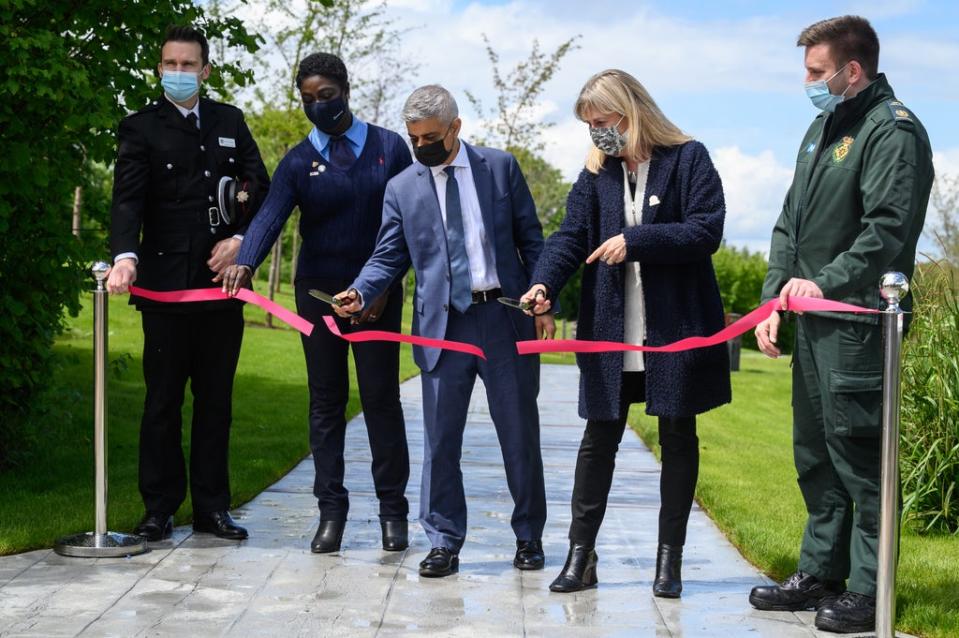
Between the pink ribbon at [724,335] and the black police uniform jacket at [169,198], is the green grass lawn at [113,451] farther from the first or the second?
the pink ribbon at [724,335]

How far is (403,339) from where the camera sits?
555cm

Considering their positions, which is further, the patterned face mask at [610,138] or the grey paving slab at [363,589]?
the patterned face mask at [610,138]

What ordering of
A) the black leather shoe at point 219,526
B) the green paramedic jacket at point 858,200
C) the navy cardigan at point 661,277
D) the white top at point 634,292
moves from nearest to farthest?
the green paramedic jacket at point 858,200, the navy cardigan at point 661,277, the white top at point 634,292, the black leather shoe at point 219,526

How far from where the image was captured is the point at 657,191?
5121 mm

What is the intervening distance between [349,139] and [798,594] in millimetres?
2947

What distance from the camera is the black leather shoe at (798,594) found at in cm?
500

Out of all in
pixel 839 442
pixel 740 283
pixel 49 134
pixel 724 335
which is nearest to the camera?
pixel 839 442

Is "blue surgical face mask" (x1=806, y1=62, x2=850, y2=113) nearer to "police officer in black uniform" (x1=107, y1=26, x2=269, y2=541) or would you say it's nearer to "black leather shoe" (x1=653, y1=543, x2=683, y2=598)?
"black leather shoe" (x1=653, y1=543, x2=683, y2=598)

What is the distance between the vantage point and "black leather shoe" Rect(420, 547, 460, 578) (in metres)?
5.47

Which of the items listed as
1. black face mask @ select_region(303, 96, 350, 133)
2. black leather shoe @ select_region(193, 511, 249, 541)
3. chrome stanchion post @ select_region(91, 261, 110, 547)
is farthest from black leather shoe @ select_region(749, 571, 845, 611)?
chrome stanchion post @ select_region(91, 261, 110, 547)

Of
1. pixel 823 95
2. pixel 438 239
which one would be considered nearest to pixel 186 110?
pixel 438 239

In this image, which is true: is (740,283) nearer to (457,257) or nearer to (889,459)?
(457,257)

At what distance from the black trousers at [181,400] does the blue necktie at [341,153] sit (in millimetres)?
926

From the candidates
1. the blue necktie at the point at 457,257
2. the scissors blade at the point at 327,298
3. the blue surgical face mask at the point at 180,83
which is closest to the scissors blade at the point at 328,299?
the scissors blade at the point at 327,298
